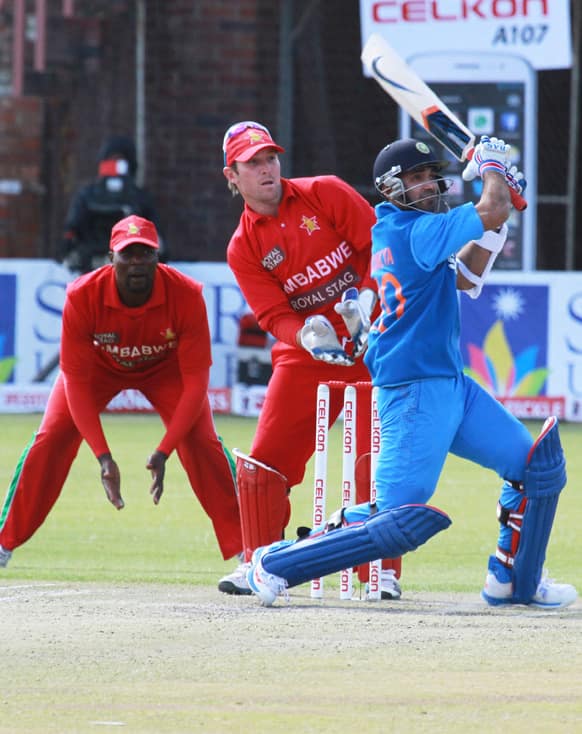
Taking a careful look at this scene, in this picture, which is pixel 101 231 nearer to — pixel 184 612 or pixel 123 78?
pixel 123 78

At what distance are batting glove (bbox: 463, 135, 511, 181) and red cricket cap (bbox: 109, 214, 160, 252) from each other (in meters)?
1.80

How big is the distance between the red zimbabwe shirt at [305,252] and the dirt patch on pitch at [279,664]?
124cm

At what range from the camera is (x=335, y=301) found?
7695 millimetres

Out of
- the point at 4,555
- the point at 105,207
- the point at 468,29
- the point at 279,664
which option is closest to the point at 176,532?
the point at 4,555

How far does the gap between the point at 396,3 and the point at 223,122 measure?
288 cm

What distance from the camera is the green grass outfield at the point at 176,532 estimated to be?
844 centimetres

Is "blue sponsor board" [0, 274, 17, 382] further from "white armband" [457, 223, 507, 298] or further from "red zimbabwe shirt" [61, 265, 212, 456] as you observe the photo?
"white armband" [457, 223, 507, 298]

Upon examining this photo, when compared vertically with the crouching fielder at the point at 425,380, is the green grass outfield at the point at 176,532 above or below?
below

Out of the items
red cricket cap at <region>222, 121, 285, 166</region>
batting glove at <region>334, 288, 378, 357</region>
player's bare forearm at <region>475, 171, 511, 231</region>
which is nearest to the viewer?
player's bare forearm at <region>475, 171, 511, 231</region>

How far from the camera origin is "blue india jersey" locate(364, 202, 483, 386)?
663 centimetres

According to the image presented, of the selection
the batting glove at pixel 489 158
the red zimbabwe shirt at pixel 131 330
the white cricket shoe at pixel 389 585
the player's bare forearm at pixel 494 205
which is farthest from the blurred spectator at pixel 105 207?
the player's bare forearm at pixel 494 205

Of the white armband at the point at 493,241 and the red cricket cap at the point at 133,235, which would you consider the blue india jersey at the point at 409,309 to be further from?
the red cricket cap at the point at 133,235

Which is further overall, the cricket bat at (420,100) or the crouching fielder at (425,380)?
the cricket bat at (420,100)

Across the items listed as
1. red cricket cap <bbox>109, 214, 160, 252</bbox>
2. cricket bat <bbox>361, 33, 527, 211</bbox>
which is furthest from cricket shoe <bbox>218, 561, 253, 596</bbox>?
cricket bat <bbox>361, 33, 527, 211</bbox>
